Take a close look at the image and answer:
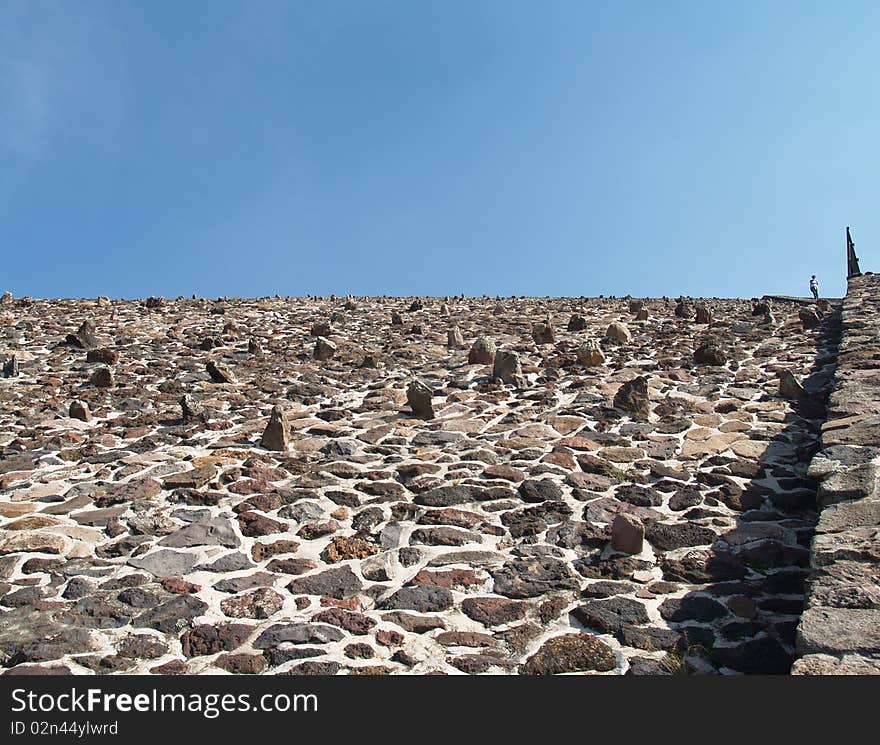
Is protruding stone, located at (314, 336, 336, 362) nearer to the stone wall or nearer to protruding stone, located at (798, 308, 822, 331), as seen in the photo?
the stone wall

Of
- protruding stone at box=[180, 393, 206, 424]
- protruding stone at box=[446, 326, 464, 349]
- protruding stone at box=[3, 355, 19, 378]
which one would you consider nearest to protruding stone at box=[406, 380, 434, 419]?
protruding stone at box=[180, 393, 206, 424]

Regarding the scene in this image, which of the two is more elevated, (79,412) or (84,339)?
(84,339)

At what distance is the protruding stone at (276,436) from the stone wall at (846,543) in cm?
467

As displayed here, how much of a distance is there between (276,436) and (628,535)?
3.60 meters

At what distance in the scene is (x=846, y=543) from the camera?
439cm

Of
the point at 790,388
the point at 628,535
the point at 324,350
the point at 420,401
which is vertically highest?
the point at 324,350

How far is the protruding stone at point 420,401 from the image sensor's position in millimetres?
8188

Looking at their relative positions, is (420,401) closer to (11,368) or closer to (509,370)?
(509,370)

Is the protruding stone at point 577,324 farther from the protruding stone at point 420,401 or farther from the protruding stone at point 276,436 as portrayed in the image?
the protruding stone at point 276,436

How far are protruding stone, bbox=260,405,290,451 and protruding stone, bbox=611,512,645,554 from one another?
3401 millimetres

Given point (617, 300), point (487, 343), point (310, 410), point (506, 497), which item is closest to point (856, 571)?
point (506, 497)

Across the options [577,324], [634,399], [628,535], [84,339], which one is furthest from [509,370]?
[84,339]

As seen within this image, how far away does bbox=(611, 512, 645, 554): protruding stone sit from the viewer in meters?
5.30

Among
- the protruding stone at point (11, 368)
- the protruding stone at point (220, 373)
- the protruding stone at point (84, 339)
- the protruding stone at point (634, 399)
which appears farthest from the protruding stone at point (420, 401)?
the protruding stone at point (84, 339)
